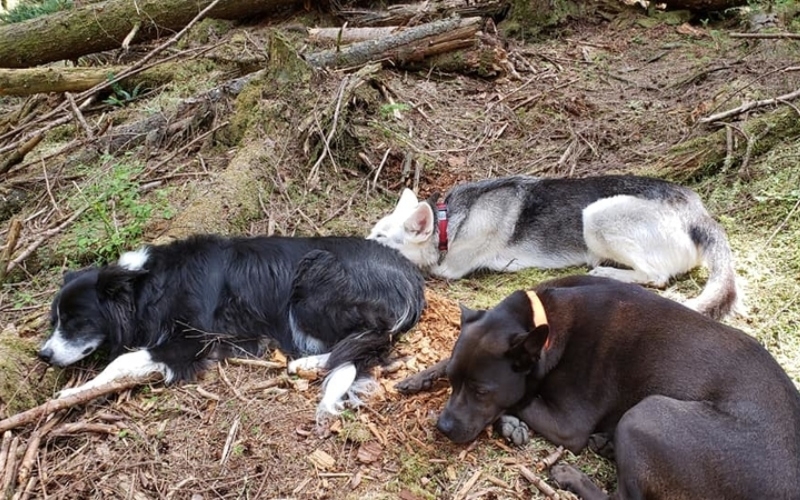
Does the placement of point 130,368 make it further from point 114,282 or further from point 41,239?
point 41,239

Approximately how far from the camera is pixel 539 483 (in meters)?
3.05

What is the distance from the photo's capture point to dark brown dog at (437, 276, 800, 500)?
2.70 meters

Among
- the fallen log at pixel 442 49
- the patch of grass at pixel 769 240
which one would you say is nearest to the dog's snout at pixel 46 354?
the patch of grass at pixel 769 240

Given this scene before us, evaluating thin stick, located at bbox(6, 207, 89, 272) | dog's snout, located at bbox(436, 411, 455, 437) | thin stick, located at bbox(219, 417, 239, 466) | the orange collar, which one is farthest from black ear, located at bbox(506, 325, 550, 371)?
thin stick, located at bbox(6, 207, 89, 272)

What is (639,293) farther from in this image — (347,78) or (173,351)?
(347,78)

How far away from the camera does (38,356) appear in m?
3.78

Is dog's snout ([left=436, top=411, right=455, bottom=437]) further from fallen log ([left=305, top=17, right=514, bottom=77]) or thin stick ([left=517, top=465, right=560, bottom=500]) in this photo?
fallen log ([left=305, top=17, right=514, bottom=77])

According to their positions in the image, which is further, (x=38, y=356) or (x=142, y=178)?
(x=142, y=178)

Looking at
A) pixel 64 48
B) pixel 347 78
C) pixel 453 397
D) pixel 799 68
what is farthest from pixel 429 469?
pixel 64 48

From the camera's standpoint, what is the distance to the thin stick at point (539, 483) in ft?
9.83

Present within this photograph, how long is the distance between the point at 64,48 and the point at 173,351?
7.90 meters

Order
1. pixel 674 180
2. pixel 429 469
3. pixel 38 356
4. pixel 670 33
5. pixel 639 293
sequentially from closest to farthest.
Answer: pixel 429 469 < pixel 639 293 < pixel 38 356 < pixel 674 180 < pixel 670 33

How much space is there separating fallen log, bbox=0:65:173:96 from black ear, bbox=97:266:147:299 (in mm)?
5310

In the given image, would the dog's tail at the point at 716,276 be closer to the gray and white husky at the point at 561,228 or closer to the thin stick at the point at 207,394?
the gray and white husky at the point at 561,228
